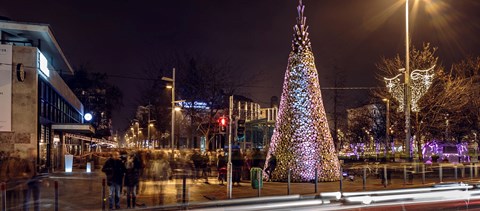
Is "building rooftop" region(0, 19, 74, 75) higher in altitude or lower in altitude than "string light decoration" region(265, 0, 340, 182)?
higher

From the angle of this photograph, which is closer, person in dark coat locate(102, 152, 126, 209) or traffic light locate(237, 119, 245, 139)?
person in dark coat locate(102, 152, 126, 209)

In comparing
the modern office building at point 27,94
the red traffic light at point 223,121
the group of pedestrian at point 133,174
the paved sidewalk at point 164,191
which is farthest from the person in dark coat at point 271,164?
the modern office building at point 27,94

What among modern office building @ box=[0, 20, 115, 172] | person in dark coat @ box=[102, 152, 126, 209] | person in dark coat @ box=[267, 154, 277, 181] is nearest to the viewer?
person in dark coat @ box=[102, 152, 126, 209]

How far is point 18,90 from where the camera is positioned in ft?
93.7

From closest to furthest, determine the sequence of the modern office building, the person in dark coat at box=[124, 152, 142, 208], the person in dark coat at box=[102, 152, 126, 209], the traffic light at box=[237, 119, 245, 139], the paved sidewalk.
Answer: the person in dark coat at box=[102, 152, 126, 209] < the person in dark coat at box=[124, 152, 142, 208] < the paved sidewalk < the traffic light at box=[237, 119, 245, 139] < the modern office building

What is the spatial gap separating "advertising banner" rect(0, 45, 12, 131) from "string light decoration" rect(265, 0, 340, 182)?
13939 mm

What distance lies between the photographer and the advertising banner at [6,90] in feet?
91.9

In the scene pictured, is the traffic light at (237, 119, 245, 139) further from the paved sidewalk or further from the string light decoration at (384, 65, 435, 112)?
the string light decoration at (384, 65, 435, 112)

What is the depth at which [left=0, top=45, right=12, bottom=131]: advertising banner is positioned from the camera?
28.0 metres

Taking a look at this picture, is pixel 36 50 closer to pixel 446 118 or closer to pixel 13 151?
pixel 13 151

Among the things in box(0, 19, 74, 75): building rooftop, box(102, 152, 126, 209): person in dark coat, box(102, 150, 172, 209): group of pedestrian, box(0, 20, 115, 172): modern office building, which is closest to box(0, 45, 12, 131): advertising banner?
box(0, 20, 115, 172): modern office building

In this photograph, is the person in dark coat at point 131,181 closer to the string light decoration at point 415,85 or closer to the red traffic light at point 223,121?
the red traffic light at point 223,121

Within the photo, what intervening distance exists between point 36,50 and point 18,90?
7.67 feet

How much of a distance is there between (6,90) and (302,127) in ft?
51.3
